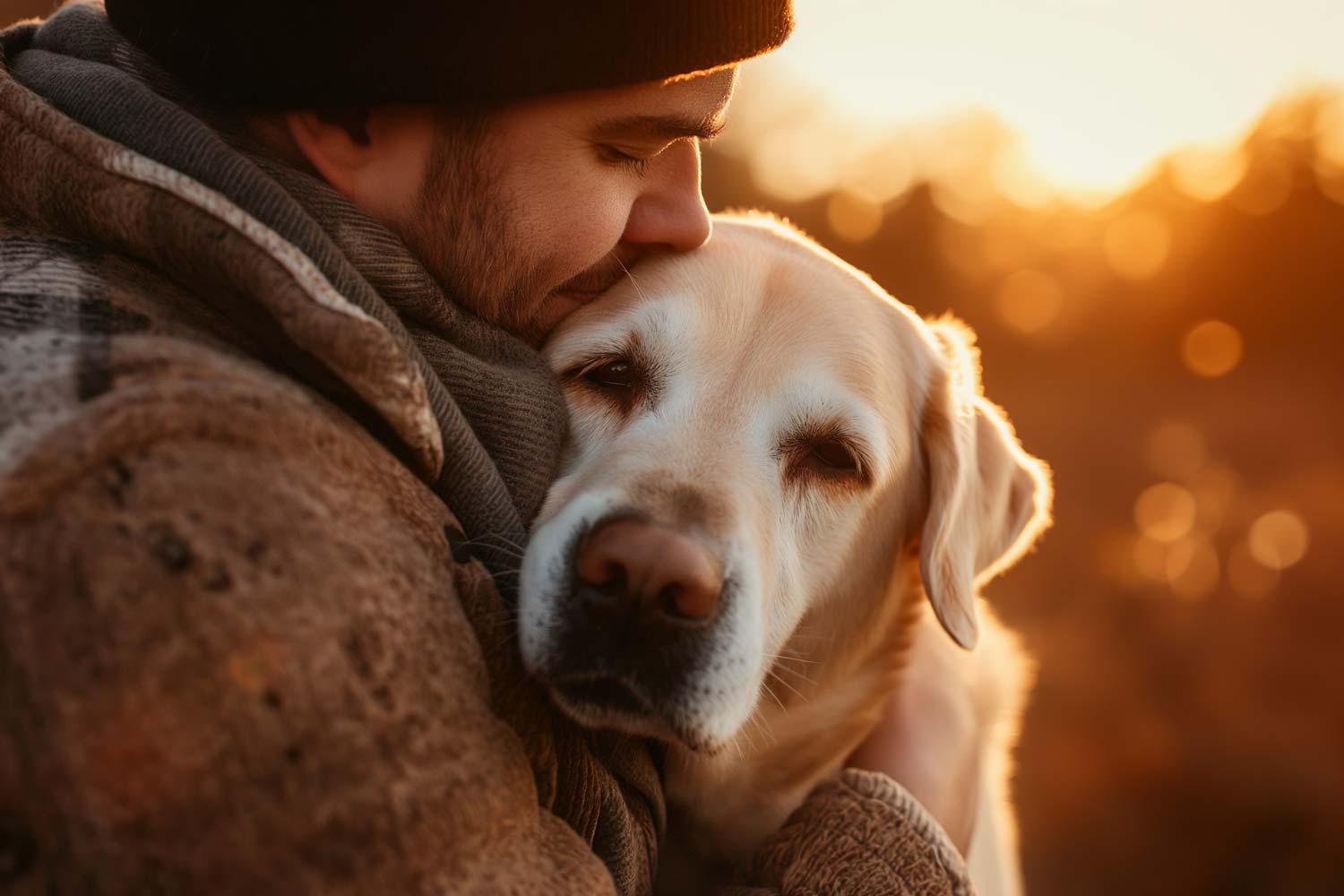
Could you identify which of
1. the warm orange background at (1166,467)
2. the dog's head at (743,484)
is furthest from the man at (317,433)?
the warm orange background at (1166,467)

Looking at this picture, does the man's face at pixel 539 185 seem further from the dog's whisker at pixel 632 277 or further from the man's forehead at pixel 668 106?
the dog's whisker at pixel 632 277

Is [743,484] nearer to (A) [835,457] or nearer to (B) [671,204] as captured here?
(A) [835,457]

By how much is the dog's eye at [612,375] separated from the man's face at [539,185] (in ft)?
0.77

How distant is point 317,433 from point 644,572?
678mm

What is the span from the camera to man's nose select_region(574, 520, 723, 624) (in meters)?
1.77

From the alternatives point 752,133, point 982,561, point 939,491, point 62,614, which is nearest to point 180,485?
point 62,614

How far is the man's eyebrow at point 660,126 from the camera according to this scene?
2.12 metres

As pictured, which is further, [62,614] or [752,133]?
[752,133]

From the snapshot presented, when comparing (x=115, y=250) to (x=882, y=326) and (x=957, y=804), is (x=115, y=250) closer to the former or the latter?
(x=882, y=326)

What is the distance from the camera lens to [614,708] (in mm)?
1828

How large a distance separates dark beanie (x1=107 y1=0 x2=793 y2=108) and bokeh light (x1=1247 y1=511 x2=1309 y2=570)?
30.7 feet

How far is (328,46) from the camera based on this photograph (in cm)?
186

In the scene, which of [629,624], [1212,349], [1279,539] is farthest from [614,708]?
[1212,349]

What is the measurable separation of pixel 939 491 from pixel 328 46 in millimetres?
1815
